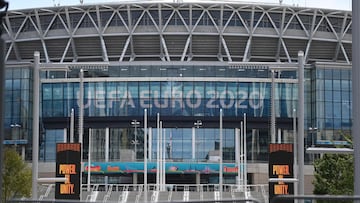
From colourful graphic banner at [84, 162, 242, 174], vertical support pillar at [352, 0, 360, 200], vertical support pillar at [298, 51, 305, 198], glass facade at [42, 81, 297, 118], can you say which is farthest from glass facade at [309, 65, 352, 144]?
vertical support pillar at [352, 0, 360, 200]

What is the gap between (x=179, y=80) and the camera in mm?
86875

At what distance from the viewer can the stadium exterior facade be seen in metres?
85.4

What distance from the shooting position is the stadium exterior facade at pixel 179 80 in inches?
3361

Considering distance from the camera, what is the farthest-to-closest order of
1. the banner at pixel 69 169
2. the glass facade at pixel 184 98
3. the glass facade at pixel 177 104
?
1. the glass facade at pixel 184 98
2. the glass facade at pixel 177 104
3. the banner at pixel 69 169

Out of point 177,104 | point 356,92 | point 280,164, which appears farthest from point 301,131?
point 177,104

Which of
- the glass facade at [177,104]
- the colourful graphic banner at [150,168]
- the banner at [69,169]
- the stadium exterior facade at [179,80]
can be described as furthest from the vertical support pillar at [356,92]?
the glass facade at [177,104]

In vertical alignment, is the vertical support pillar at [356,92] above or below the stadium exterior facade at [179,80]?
below

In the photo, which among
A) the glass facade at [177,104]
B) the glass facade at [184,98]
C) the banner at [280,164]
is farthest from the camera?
the glass facade at [184,98]

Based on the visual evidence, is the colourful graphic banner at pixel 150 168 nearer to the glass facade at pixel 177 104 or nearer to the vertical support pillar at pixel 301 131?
the glass facade at pixel 177 104

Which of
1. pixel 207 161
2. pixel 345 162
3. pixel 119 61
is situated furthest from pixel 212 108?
pixel 345 162

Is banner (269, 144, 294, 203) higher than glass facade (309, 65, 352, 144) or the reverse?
the reverse

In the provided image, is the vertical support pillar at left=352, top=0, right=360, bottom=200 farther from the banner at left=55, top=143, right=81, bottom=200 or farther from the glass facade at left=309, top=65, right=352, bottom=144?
the glass facade at left=309, top=65, right=352, bottom=144

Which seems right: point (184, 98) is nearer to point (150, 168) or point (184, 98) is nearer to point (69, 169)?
point (150, 168)

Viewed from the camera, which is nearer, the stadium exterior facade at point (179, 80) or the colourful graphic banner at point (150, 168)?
the colourful graphic banner at point (150, 168)
